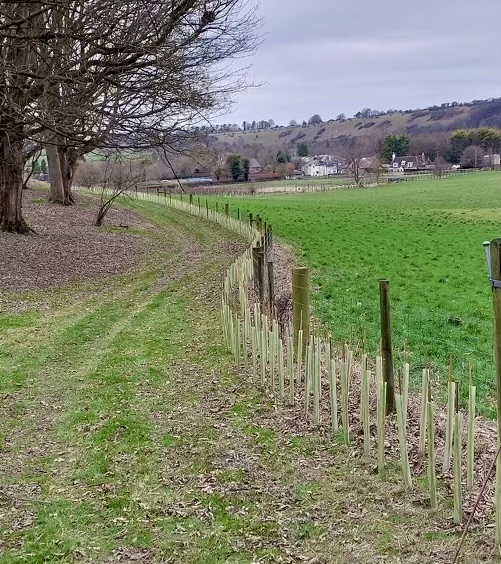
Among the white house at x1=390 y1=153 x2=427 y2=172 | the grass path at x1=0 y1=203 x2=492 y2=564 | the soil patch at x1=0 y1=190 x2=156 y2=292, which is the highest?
the white house at x1=390 y1=153 x2=427 y2=172

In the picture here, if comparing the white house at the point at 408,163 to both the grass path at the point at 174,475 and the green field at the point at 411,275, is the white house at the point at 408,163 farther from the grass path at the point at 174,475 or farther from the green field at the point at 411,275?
the grass path at the point at 174,475

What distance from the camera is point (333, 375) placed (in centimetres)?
648

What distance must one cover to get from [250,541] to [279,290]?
9514 millimetres

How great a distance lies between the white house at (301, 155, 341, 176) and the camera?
13350cm

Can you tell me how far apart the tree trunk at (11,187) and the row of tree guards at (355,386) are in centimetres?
1218

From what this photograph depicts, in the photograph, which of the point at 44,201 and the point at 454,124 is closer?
the point at 44,201

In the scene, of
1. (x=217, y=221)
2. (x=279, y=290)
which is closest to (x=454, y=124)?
(x=217, y=221)

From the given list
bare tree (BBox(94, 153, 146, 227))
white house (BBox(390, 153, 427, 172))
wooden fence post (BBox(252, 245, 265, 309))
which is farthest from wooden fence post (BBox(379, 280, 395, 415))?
white house (BBox(390, 153, 427, 172))

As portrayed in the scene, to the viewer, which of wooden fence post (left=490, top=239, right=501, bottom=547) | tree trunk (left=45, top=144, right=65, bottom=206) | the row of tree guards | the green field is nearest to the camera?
wooden fence post (left=490, top=239, right=501, bottom=547)

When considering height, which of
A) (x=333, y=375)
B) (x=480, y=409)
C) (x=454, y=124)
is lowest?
(x=480, y=409)

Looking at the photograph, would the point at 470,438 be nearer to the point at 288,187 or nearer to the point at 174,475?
the point at 174,475

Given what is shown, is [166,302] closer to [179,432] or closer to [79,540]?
[179,432]

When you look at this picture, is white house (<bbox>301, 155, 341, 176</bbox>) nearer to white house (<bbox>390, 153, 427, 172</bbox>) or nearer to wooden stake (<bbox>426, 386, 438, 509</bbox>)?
white house (<bbox>390, 153, 427, 172</bbox>)

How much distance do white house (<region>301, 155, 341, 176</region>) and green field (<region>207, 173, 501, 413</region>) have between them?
93.5m
